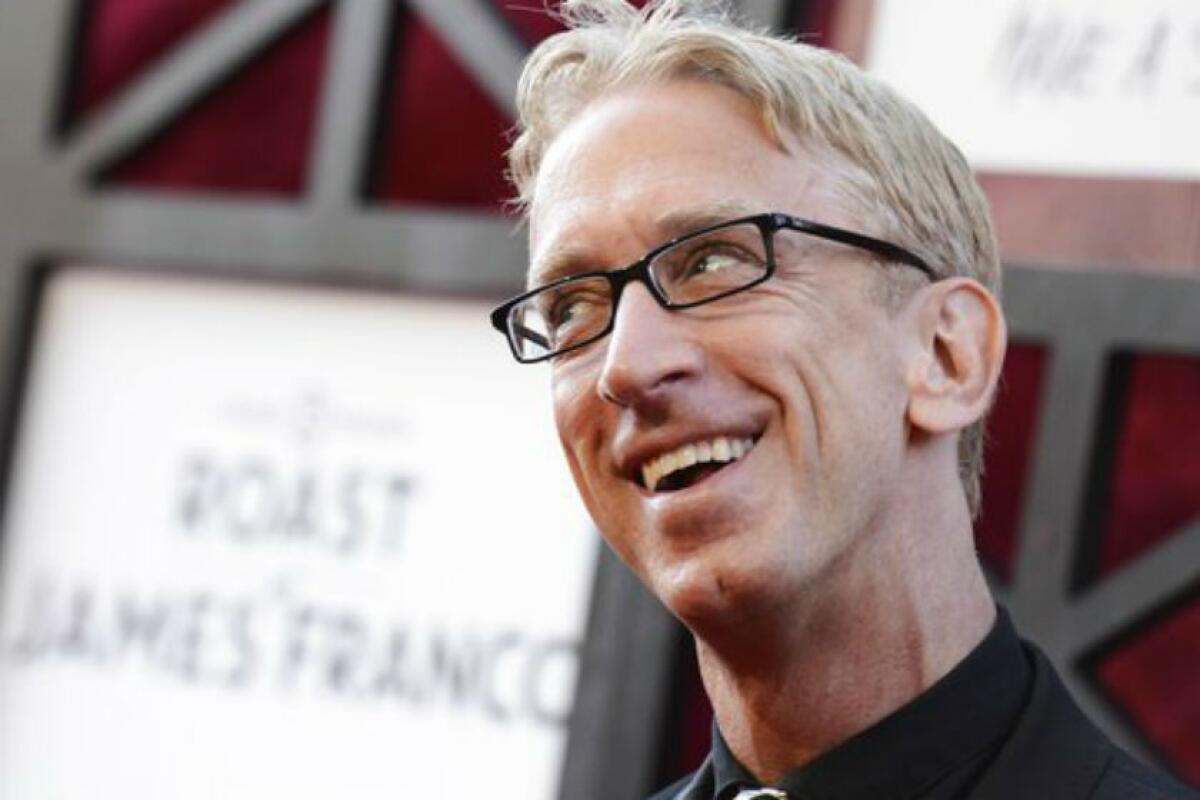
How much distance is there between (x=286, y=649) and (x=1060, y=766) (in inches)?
88.0

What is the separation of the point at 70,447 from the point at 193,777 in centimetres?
63

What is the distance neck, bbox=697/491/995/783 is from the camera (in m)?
1.71

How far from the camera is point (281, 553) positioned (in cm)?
383

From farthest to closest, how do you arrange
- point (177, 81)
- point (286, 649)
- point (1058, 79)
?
point (177, 81) < point (286, 649) < point (1058, 79)

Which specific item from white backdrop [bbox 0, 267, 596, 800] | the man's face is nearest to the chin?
the man's face

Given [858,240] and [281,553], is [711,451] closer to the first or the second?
[858,240]

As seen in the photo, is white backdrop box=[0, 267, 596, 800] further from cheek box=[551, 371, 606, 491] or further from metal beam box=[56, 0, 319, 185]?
cheek box=[551, 371, 606, 491]

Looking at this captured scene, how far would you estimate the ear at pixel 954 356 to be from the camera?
1.75 meters

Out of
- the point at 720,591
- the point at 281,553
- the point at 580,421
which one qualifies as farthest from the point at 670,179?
the point at 281,553

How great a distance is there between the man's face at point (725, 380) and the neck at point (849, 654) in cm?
3

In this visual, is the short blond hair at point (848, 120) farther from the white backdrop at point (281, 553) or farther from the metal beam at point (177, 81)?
the metal beam at point (177, 81)

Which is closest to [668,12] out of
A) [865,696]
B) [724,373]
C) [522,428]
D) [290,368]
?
[724,373]

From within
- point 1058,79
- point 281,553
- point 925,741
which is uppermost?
point 1058,79

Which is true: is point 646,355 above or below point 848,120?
below
